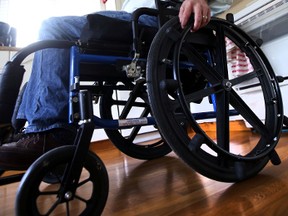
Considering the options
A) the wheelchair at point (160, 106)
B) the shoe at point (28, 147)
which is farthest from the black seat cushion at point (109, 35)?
the shoe at point (28, 147)

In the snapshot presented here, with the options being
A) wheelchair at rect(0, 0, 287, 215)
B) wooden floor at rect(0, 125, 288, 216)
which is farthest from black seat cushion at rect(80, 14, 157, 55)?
wooden floor at rect(0, 125, 288, 216)

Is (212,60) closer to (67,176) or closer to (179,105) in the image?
(179,105)

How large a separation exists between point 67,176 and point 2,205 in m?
0.38

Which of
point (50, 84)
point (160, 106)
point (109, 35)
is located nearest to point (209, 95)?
point (160, 106)

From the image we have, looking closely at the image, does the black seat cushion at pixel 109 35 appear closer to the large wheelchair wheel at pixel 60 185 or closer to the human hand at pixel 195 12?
the human hand at pixel 195 12

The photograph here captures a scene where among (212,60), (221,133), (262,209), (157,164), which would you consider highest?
(212,60)

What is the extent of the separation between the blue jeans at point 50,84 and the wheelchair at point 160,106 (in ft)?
0.19

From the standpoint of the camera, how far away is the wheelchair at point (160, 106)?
415 mm

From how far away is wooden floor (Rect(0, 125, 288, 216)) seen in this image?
0.47m

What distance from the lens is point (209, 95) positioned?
24.4 inches

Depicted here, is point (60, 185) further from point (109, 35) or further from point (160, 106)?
point (109, 35)

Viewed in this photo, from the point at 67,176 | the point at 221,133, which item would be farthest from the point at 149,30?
the point at 67,176

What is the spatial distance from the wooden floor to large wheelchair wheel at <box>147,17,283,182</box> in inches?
1.8

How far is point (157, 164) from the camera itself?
0.93 metres
